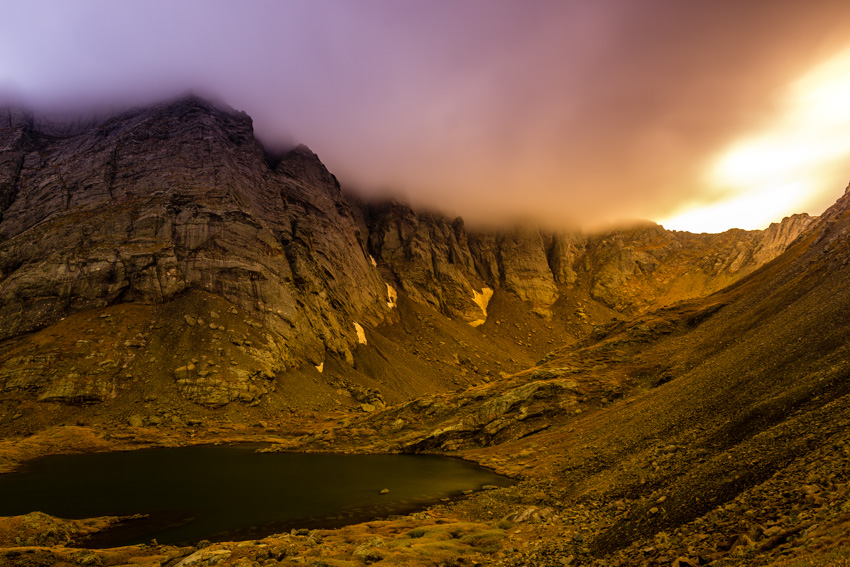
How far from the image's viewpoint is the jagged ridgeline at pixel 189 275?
284 feet

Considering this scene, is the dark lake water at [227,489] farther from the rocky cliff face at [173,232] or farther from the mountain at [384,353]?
the rocky cliff face at [173,232]

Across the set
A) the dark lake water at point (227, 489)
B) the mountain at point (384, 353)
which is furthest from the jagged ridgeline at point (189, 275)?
the dark lake water at point (227, 489)

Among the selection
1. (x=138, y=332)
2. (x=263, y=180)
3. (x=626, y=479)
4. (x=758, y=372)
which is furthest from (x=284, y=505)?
(x=263, y=180)

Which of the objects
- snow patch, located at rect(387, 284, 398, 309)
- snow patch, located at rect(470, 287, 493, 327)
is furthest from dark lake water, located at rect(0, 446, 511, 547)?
snow patch, located at rect(470, 287, 493, 327)

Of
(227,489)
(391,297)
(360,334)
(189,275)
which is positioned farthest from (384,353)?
(227,489)

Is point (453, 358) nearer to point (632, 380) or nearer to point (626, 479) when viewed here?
point (632, 380)

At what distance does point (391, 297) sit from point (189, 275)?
249 feet

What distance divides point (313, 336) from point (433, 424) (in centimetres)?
6014

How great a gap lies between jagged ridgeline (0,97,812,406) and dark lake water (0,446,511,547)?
1331 inches

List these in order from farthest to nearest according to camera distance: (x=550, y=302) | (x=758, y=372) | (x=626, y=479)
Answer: (x=550, y=302) < (x=758, y=372) < (x=626, y=479)

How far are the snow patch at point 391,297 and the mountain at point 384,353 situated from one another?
4.37ft

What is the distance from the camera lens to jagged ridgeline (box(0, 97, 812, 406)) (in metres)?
86.6

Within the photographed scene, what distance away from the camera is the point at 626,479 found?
23.7m

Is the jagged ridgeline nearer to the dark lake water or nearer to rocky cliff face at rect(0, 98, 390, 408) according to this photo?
rocky cliff face at rect(0, 98, 390, 408)
